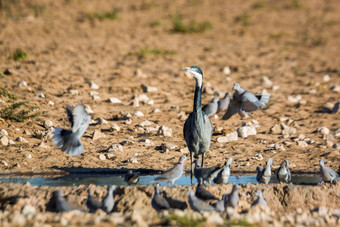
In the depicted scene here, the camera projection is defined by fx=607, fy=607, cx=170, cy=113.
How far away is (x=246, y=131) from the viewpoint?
11016 mm

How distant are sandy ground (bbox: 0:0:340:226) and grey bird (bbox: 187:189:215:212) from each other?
1.55 meters

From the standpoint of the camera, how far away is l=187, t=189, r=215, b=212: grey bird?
6.87 metres

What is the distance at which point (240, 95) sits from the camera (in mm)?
9555

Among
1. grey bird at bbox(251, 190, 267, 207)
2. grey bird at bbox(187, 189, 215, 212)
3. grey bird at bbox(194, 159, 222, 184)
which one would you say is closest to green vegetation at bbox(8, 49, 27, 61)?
grey bird at bbox(194, 159, 222, 184)

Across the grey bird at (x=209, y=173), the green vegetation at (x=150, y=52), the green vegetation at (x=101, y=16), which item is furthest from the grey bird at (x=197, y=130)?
the green vegetation at (x=101, y=16)

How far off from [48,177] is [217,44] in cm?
1077

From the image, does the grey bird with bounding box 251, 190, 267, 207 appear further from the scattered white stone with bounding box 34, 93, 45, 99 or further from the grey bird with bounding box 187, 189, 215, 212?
the scattered white stone with bounding box 34, 93, 45, 99

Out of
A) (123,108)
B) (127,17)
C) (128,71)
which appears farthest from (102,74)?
(127,17)

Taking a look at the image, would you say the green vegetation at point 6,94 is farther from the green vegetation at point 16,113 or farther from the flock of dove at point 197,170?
the flock of dove at point 197,170

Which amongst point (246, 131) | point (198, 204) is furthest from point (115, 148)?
point (198, 204)

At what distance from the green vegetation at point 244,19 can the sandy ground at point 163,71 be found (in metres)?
0.07

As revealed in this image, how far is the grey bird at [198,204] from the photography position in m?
6.87

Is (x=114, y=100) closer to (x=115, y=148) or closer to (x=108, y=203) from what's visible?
(x=115, y=148)

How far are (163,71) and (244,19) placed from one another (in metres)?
7.12
